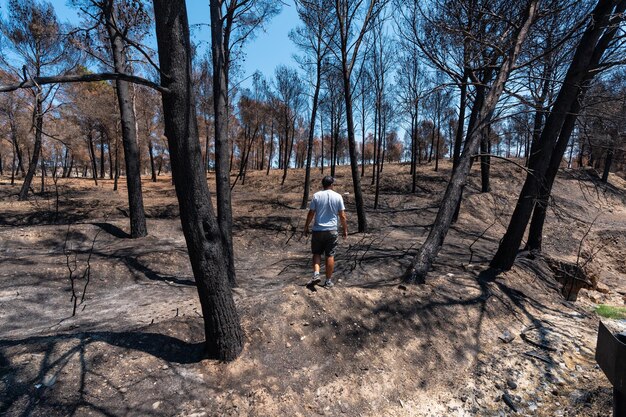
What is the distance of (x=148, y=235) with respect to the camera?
995 cm

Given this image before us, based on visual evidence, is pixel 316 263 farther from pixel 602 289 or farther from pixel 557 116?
pixel 602 289

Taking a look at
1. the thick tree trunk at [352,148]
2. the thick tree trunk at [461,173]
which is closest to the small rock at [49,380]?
the thick tree trunk at [461,173]

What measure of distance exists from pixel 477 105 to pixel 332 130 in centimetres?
1556

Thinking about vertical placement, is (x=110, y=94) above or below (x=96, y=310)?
above

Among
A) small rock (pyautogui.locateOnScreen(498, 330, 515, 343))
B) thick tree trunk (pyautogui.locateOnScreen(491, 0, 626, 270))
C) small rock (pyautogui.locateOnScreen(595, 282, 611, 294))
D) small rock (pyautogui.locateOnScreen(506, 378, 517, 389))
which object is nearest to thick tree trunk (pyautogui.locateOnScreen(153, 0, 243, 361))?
small rock (pyautogui.locateOnScreen(506, 378, 517, 389))

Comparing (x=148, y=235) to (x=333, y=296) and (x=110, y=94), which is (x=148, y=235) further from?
(x=110, y=94)

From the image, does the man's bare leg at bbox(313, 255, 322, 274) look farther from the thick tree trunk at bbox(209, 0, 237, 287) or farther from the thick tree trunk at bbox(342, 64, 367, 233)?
the thick tree trunk at bbox(342, 64, 367, 233)

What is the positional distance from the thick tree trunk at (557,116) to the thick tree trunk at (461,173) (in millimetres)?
996

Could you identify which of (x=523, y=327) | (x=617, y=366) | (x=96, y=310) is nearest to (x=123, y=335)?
(x=96, y=310)

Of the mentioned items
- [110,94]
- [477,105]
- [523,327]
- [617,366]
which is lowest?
[523,327]

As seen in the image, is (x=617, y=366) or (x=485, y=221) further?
(x=485, y=221)

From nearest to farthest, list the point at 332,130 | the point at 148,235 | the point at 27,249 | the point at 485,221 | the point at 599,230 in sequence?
the point at 27,249, the point at 148,235, the point at 599,230, the point at 485,221, the point at 332,130

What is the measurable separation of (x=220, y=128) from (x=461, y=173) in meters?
4.55

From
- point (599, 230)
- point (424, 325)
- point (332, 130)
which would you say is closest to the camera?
point (424, 325)
